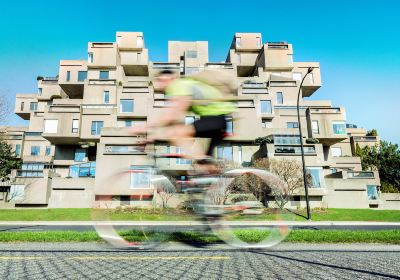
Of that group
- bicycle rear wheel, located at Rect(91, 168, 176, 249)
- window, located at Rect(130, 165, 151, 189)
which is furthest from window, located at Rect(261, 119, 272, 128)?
window, located at Rect(130, 165, 151, 189)

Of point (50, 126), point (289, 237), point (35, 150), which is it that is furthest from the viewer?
point (35, 150)

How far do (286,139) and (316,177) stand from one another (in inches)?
227

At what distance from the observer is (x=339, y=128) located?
4456cm

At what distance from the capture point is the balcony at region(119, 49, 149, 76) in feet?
182

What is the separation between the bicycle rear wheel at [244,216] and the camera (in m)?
6.22

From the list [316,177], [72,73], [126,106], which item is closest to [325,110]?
[316,177]

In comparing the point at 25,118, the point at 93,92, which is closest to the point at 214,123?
the point at 93,92

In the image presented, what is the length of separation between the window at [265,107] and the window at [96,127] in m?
22.6

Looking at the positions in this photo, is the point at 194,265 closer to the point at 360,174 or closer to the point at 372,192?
the point at 360,174

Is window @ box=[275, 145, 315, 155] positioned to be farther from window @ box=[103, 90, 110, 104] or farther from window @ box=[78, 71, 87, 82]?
window @ box=[78, 71, 87, 82]

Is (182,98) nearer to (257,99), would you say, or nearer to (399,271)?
(399,271)

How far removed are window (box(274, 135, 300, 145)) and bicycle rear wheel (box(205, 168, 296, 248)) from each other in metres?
28.4

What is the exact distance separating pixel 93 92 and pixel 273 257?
44.4 metres

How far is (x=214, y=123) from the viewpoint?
5691 millimetres
